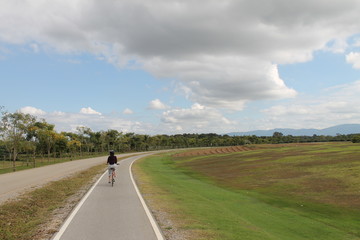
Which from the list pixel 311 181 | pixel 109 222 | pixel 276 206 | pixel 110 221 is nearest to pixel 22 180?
pixel 110 221

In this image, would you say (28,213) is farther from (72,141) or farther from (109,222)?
(72,141)

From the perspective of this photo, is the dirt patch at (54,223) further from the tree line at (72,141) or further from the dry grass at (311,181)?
the tree line at (72,141)

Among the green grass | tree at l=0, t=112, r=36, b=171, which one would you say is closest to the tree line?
tree at l=0, t=112, r=36, b=171

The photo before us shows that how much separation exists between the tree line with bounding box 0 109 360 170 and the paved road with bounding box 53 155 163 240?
31.7m

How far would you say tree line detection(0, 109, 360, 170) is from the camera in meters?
41.2

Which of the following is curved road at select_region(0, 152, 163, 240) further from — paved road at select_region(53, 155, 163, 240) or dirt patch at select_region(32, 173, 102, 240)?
dirt patch at select_region(32, 173, 102, 240)

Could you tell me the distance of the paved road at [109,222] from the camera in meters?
8.48

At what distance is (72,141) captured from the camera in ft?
263

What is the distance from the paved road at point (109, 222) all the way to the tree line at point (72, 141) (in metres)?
31.7

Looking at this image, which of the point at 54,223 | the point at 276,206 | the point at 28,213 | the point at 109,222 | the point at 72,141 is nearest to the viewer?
the point at 109,222

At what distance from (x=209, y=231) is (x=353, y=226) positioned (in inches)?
315

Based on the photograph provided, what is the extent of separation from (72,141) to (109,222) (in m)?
74.7

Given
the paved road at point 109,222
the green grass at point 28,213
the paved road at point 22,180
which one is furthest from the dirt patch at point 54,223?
the paved road at point 22,180

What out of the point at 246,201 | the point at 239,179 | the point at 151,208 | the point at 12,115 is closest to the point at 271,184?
the point at 239,179
